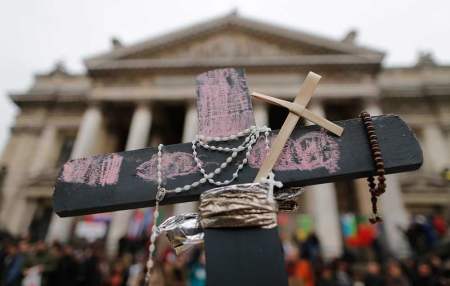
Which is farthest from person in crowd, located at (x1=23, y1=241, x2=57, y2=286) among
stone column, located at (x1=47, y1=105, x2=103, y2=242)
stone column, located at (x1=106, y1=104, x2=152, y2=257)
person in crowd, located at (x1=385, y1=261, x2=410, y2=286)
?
stone column, located at (x1=47, y1=105, x2=103, y2=242)

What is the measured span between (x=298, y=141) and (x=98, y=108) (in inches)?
743

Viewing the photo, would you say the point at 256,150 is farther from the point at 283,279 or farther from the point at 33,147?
the point at 33,147

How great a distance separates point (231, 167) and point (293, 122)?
1.22 feet

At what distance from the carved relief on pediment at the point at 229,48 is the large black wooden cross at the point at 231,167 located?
687 inches

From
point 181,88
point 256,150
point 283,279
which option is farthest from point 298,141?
point 181,88

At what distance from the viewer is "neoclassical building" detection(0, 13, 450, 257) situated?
1698 centimetres

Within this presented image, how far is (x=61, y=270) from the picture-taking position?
7.49m

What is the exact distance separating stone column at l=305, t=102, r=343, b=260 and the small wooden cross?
12716mm

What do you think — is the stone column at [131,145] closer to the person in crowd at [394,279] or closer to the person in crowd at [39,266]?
the person in crowd at [39,266]

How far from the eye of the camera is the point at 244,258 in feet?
4.15

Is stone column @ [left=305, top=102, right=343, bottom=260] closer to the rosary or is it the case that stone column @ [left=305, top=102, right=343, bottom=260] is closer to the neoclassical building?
the neoclassical building

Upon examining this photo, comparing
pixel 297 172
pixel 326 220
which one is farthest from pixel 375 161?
pixel 326 220

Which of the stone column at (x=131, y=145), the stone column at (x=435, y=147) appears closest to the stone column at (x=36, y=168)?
the stone column at (x=131, y=145)

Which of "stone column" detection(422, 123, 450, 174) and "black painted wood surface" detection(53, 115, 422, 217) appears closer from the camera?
"black painted wood surface" detection(53, 115, 422, 217)
